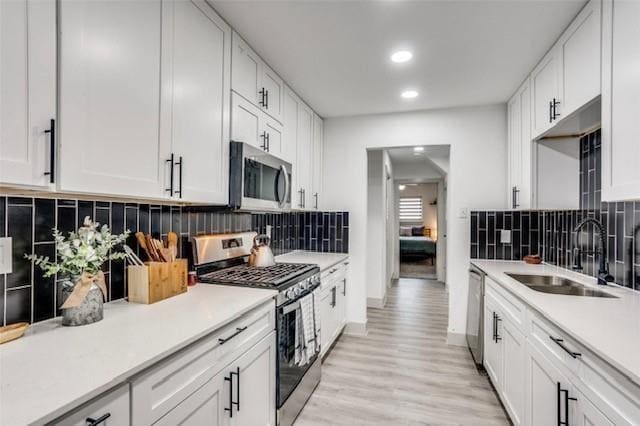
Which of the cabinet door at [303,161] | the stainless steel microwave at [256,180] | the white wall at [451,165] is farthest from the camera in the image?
the white wall at [451,165]

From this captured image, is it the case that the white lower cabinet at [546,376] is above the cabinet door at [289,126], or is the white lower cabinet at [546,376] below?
below

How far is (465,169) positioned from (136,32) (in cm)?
309

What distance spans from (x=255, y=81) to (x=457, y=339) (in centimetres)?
314

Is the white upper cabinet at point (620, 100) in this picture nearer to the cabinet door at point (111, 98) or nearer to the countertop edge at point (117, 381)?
the countertop edge at point (117, 381)

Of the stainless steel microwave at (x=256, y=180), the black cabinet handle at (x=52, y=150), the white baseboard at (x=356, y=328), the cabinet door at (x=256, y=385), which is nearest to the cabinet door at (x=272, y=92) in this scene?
the stainless steel microwave at (x=256, y=180)

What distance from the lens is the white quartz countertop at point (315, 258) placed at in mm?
A: 2926

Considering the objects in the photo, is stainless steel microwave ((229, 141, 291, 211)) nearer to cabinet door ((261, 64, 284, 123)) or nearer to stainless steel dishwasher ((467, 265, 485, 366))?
cabinet door ((261, 64, 284, 123))

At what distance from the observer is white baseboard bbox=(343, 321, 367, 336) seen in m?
3.61

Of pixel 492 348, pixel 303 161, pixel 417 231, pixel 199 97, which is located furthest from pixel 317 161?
pixel 417 231

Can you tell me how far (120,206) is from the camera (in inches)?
61.4

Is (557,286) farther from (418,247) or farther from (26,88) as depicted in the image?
(418,247)

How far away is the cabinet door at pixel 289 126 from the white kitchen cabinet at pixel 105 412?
213 centimetres

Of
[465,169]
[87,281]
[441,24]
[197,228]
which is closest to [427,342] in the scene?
[465,169]

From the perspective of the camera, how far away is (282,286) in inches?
72.7
